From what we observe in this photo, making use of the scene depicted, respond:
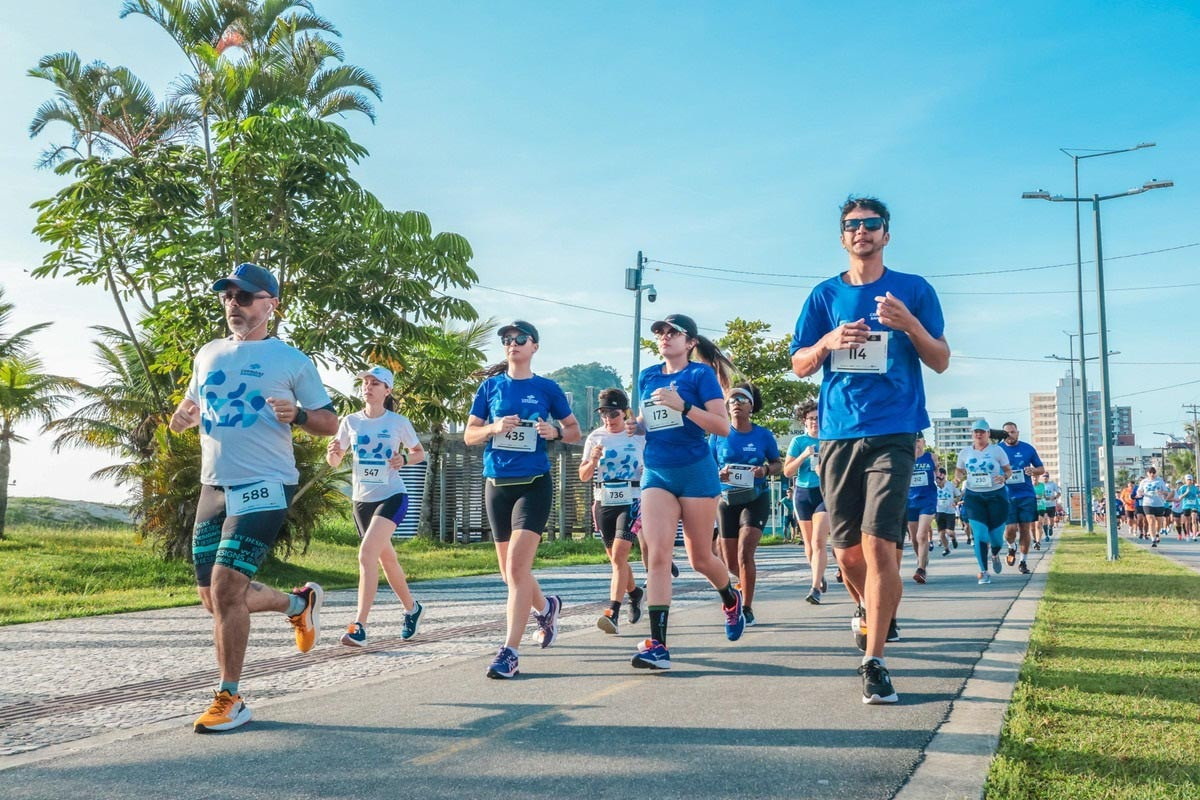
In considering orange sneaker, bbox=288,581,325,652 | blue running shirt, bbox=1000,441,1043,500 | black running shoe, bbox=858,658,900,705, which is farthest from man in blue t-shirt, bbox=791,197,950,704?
blue running shirt, bbox=1000,441,1043,500

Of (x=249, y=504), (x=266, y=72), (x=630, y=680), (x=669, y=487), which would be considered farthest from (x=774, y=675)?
(x=266, y=72)

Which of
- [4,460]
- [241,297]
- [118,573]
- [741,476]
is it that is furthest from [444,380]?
[241,297]

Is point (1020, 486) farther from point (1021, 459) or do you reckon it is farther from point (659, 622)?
point (659, 622)

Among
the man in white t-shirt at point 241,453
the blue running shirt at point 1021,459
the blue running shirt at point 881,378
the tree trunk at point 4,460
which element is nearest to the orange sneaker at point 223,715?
the man in white t-shirt at point 241,453

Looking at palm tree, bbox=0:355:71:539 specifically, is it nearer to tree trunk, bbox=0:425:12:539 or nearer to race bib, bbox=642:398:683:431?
tree trunk, bbox=0:425:12:539

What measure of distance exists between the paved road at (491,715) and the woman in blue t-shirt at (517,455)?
49 cm

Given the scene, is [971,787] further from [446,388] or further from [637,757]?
[446,388]

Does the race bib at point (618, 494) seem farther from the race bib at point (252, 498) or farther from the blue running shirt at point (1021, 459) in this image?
the blue running shirt at point (1021, 459)

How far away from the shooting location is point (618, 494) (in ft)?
30.2

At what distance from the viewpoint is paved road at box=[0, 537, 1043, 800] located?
3803 mm

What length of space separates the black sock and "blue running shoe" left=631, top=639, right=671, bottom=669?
0.12ft

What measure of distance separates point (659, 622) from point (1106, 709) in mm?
2442

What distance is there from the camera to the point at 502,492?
658cm

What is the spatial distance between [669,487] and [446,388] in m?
18.9
